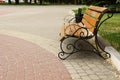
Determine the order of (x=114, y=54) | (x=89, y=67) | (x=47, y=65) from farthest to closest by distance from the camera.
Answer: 1. (x=114, y=54)
2. (x=47, y=65)
3. (x=89, y=67)

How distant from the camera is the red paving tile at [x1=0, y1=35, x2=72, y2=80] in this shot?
628 centimetres

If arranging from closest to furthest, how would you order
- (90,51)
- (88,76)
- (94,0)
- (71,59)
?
(88,76) → (71,59) → (90,51) → (94,0)

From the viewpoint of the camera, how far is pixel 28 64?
7.16m

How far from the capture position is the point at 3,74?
21.0 ft

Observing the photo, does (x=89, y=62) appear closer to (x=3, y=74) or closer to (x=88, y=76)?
(x=88, y=76)

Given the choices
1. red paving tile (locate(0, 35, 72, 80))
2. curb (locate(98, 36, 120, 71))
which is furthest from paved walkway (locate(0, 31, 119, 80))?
curb (locate(98, 36, 120, 71))

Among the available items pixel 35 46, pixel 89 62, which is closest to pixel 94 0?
pixel 35 46

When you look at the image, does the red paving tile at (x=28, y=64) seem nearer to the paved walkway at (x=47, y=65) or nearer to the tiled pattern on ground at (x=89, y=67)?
the paved walkway at (x=47, y=65)

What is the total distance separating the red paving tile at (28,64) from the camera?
6.28m

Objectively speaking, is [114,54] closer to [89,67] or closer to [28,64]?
[89,67]

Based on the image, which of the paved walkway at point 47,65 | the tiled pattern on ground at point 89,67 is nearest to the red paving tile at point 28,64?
the paved walkway at point 47,65

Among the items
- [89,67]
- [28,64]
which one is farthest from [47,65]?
[89,67]

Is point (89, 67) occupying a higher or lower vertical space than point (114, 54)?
lower

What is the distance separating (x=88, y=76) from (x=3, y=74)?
62.8 inches
